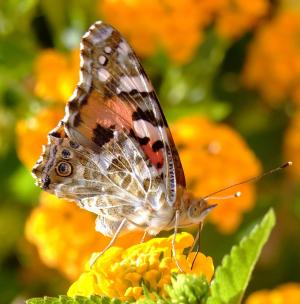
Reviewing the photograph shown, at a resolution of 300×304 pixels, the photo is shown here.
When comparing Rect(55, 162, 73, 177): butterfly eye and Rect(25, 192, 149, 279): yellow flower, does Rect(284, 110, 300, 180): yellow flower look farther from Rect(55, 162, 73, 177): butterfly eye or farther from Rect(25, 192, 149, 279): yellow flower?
Rect(55, 162, 73, 177): butterfly eye

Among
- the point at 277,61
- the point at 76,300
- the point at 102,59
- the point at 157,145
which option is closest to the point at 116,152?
the point at 157,145

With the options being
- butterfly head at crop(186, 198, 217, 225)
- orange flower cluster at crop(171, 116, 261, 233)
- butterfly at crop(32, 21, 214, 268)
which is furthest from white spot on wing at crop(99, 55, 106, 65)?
orange flower cluster at crop(171, 116, 261, 233)

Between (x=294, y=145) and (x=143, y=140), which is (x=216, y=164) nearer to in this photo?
(x=294, y=145)

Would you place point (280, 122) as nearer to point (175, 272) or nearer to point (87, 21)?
point (87, 21)

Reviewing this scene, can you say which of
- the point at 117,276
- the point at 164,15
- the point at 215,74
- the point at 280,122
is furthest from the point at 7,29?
the point at 117,276

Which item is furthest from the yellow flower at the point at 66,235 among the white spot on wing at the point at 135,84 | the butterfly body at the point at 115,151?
the white spot on wing at the point at 135,84

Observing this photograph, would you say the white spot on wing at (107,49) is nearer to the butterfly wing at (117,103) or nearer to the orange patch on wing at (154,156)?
the butterfly wing at (117,103)
